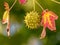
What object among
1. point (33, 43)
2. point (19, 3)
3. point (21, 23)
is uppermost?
point (19, 3)

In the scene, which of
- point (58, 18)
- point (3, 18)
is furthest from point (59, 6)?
point (3, 18)

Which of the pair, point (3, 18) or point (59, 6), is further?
point (3, 18)

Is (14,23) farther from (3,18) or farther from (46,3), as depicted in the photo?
(46,3)
